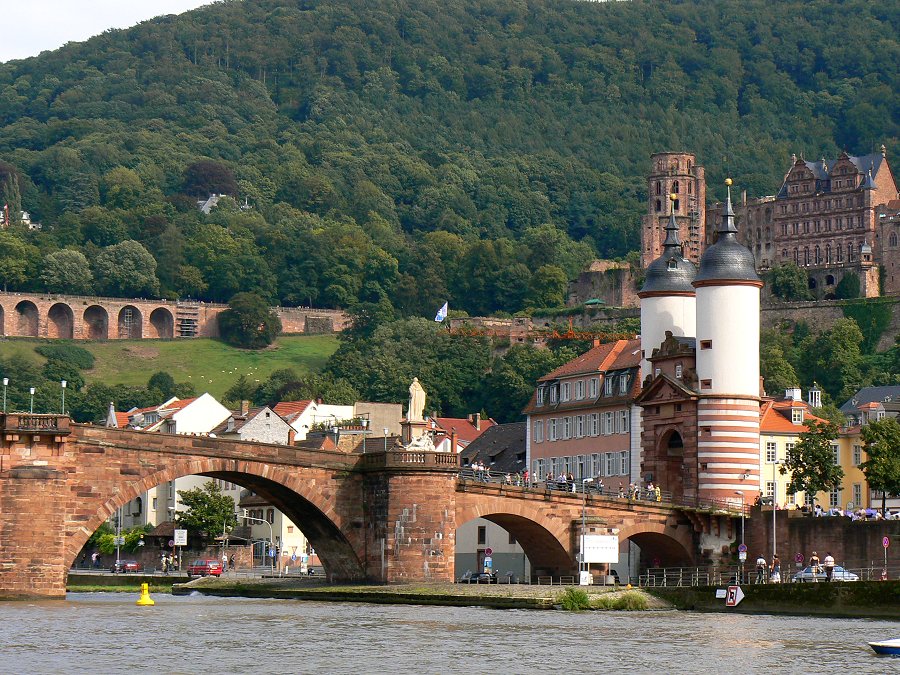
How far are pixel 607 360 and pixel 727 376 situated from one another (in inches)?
534

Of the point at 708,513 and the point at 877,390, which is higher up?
the point at 877,390

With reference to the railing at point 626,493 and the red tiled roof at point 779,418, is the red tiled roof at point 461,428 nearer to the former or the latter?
the red tiled roof at point 779,418

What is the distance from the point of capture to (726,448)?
3607 inches

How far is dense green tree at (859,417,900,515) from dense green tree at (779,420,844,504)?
1.66 metres

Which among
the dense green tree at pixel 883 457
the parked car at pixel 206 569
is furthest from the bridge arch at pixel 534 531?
the parked car at pixel 206 569

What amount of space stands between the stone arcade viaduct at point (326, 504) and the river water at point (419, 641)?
10.9 feet

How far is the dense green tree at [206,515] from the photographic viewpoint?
117 m

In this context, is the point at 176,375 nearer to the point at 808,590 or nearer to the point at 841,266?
the point at 841,266

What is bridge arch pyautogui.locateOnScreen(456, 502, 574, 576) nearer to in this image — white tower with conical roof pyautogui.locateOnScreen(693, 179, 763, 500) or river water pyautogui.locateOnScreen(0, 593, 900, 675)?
white tower with conical roof pyautogui.locateOnScreen(693, 179, 763, 500)

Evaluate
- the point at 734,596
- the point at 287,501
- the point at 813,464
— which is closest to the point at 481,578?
the point at 287,501

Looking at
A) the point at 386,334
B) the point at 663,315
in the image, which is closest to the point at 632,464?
the point at 663,315

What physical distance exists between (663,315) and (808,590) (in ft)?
96.4

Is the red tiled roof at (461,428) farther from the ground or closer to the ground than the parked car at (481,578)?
farther from the ground

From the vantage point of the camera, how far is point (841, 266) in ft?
623
